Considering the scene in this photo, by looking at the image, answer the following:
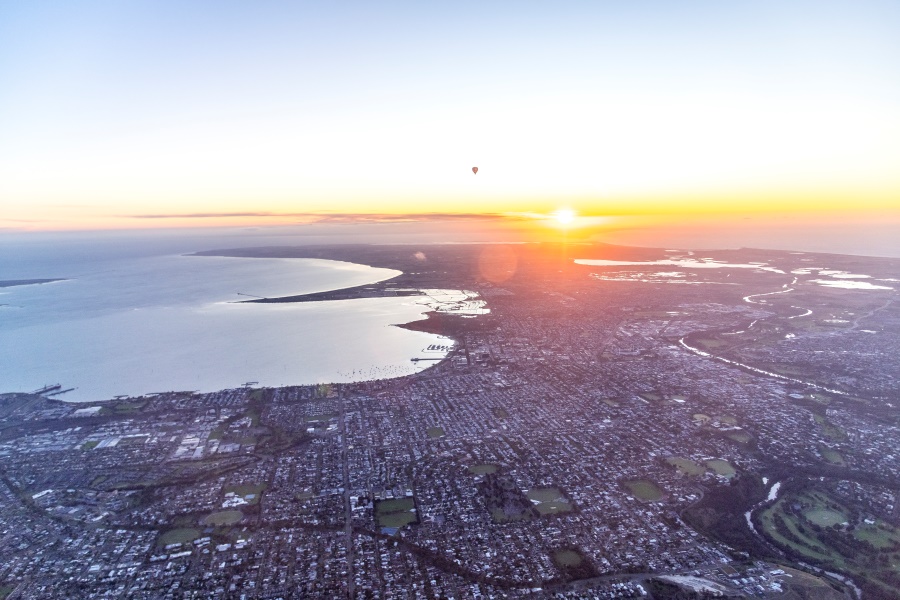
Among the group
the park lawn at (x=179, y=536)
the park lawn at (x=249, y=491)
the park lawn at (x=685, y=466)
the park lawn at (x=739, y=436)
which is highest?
the park lawn at (x=739, y=436)

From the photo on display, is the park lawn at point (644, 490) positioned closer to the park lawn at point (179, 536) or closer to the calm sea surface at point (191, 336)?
the park lawn at point (179, 536)

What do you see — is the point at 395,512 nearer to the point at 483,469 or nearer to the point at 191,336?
the point at 483,469

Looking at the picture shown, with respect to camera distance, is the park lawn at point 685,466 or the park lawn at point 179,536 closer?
the park lawn at point 179,536

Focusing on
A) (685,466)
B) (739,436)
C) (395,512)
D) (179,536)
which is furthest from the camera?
(739,436)

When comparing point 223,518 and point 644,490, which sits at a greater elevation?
point 644,490

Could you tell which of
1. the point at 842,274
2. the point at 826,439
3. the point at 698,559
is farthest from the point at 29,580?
the point at 842,274

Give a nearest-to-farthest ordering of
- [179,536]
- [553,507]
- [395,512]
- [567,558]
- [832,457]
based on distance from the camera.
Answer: [567,558] → [179,536] → [395,512] → [553,507] → [832,457]

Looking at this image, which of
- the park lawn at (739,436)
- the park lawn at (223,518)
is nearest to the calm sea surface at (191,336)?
the park lawn at (223,518)

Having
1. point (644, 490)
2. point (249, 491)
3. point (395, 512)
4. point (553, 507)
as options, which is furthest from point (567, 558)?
point (249, 491)


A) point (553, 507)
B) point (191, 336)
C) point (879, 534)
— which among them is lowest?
point (191, 336)

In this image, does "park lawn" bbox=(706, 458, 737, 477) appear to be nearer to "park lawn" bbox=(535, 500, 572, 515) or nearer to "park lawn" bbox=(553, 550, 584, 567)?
"park lawn" bbox=(535, 500, 572, 515)
